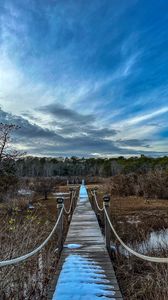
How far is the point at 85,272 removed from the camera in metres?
4.64

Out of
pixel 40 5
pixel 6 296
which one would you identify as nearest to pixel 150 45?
pixel 40 5

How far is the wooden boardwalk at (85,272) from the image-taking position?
382cm

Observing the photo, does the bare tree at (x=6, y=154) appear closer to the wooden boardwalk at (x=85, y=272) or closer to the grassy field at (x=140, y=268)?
the grassy field at (x=140, y=268)

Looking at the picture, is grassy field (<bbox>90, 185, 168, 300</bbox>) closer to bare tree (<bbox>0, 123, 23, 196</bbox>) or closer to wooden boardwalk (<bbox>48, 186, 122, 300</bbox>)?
wooden boardwalk (<bbox>48, 186, 122, 300</bbox>)

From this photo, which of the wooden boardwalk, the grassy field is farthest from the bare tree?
the wooden boardwalk

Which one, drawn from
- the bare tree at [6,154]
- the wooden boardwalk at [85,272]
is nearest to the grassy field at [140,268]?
the wooden boardwalk at [85,272]

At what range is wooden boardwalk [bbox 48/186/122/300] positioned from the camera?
382 cm

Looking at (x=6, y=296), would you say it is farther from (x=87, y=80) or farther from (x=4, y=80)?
(x=87, y=80)

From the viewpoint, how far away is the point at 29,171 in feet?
253

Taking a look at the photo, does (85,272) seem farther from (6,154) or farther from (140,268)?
(6,154)

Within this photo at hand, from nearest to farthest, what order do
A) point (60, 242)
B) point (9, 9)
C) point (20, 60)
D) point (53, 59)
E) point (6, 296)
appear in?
point (6, 296)
point (60, 242)
point (9, 9)
point (20, 60)
point (53, 59)

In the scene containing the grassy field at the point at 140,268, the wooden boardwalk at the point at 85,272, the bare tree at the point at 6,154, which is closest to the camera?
the wooden boardwalk at the point at 85,272

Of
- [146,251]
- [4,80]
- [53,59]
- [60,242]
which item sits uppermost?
[53,59]

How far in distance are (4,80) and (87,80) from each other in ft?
12.5
